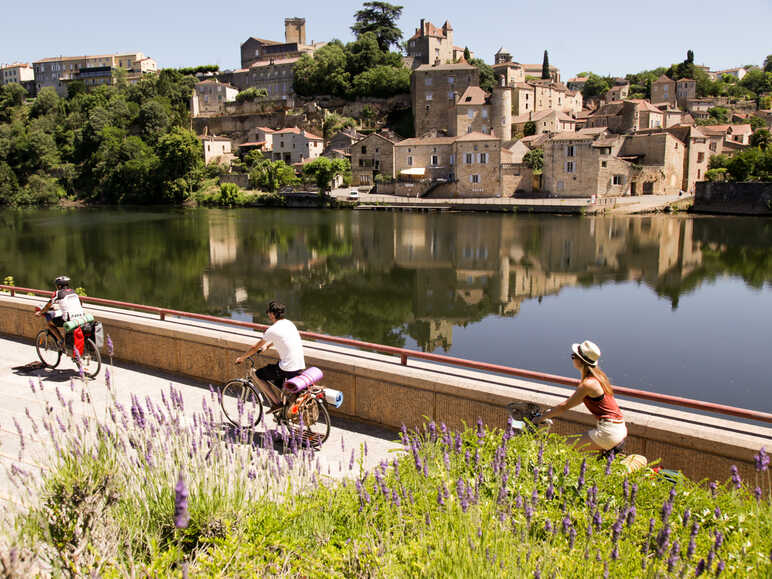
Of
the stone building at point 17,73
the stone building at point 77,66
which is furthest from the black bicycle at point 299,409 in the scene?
the stone building at point 17,73

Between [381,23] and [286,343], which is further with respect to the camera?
[381,23]

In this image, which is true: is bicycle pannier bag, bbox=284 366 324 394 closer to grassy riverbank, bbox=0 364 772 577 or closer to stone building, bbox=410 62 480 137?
grassy riverbank, bbox=0 364 772 577

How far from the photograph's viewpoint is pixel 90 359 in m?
7.93

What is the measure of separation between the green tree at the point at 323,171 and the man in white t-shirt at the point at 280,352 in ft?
202

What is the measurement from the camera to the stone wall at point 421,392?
484cm

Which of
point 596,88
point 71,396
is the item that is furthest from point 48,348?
point 596,88

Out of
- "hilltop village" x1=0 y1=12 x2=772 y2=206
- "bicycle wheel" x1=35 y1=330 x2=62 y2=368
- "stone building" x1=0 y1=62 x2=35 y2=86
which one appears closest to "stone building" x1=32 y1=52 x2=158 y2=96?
"stone building" x1=0 y1=62 x2=35 y2=86

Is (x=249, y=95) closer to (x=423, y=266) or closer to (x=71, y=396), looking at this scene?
(x=423, y=266)

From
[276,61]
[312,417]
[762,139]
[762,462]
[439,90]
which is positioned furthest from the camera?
[276,61]

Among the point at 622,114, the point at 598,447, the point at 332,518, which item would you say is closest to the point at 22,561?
the point at 332,518

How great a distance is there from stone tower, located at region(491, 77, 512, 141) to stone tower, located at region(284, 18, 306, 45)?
51160 mm

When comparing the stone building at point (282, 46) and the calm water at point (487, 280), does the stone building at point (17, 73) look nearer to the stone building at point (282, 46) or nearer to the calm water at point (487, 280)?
the stone building at point (282, 46)

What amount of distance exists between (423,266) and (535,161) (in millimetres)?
34954

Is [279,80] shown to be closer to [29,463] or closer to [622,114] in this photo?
[622,114]
